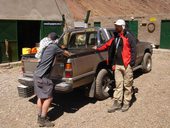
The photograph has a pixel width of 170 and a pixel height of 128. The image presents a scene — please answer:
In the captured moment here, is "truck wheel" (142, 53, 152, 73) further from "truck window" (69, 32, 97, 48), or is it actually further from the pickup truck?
"truck window" (69, 32, 97, 48)

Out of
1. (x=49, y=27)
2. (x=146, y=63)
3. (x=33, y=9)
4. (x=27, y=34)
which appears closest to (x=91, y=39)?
(x=146, y=63)

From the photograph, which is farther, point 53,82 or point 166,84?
point 166,84

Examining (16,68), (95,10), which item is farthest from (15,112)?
(95,10)

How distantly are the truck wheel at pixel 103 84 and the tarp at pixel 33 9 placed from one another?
7816mm

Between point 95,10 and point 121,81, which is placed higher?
point 95,10

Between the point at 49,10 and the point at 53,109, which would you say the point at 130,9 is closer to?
the point at 49,10

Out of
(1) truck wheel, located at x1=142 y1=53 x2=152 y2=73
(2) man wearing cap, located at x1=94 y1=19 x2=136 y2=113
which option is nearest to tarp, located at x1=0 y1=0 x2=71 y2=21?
(1) truck wheel, located at x1=142 y1=53 x2=152 y2=73

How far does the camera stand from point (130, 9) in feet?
141

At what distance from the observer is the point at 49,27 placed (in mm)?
15406

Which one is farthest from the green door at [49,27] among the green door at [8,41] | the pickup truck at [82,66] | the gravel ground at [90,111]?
the pickup truck at [82,66]

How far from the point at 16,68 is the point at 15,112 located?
647cm

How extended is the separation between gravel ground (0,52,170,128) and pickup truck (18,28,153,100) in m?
0.57

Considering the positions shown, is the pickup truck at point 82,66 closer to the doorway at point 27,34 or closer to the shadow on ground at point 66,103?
the shadow on ground at point 66,103

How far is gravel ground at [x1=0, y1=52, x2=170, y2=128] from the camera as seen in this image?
5.68m
